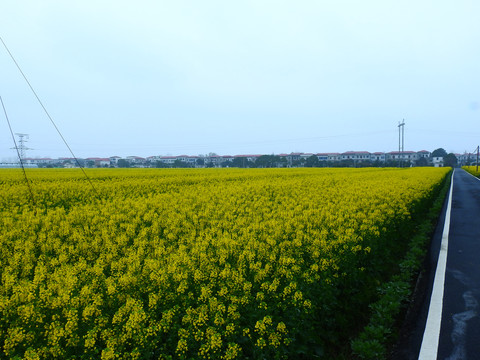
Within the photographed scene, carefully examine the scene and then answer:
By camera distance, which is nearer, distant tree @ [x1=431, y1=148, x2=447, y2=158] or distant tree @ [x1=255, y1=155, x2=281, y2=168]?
distant tree @ [x1=255, y1=155, x2=281, y2=168]

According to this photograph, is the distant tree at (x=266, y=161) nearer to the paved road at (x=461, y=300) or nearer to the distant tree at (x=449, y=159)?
the distant tree at (x=449, y=159)

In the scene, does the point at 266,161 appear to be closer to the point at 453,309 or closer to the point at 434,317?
the point at 453,309

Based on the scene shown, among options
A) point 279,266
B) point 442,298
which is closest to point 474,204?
point 442,298

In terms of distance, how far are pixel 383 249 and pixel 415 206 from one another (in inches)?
184

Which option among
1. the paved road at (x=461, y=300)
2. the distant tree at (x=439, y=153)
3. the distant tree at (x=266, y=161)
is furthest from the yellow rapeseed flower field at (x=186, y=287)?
the distant tree at (x=439, y=153)

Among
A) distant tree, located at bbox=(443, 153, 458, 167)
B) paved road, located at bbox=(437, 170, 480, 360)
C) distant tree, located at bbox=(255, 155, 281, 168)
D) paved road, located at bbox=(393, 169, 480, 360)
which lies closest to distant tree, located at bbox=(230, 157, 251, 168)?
distant tree, located at bbox=(255, 155, 281, 168)

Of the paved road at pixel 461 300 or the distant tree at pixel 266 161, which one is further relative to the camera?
the distant tree at pixel 266 161

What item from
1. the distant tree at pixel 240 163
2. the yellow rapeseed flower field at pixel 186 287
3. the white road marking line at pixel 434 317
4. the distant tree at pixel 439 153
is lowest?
the white road marking line at pixel 434 317

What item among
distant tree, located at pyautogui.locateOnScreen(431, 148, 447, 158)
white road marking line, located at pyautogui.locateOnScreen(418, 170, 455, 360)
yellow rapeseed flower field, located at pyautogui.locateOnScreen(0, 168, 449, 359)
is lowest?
white road marking line, located at pyautogui.locateOnScreen(418, 170, 455, 360)

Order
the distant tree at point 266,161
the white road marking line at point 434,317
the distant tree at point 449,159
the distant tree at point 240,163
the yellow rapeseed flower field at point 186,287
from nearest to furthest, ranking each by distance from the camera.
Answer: the yellow rapeseed flower field at point 186,287
the white road marking line at point 434,317
the distant tree at point 266,161
the distant tree at point 240,163
the distant tree at point 449,159

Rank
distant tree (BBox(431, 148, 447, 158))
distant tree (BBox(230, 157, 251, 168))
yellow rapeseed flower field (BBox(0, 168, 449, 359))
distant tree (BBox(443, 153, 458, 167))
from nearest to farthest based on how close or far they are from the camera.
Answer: yellow rapeseed flower field (BBox(0, 168, 449, 359))
distant tree (BBox(230, 157, 251, 168))
distant tree (BBox(443, 153, 458, 167))
distant tree (BBox(431, 148, 447, 158))

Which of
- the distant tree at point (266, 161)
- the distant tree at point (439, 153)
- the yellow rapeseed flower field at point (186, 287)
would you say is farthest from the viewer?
the distant tree at point (439, 153)

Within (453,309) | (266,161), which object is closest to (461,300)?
(453,309)

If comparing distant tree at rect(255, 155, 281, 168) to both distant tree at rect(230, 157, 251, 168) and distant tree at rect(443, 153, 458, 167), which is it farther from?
distant tree at rect(443, 153, 458, 167)
